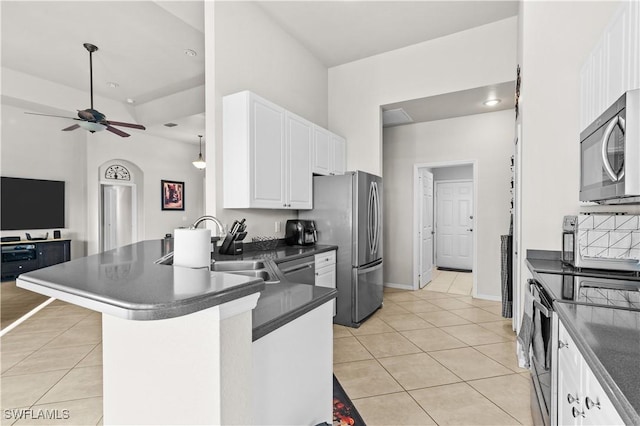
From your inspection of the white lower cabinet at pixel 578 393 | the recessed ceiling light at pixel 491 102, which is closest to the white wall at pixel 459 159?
the recessed ceiling light at pixel 491 102

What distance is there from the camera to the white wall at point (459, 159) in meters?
4.49

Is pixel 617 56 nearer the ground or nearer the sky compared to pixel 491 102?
nearer the ground

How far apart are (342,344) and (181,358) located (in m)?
2.44

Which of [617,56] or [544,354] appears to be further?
[617,56]

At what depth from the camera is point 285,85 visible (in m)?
3.80

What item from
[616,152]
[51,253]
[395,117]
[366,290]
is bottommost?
[366,290]

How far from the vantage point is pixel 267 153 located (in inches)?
119

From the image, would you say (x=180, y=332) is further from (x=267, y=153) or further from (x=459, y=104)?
(x=459, y=104)

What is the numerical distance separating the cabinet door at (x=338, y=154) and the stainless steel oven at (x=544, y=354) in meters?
2.85

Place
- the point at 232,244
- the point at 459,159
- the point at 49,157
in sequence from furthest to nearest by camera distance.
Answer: the point at 49,157 → the point at 459,159 → the point at 232,244

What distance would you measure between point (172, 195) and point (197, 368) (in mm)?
7673

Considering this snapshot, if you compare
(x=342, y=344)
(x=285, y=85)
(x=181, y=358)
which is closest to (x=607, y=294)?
(x=181, y=358)

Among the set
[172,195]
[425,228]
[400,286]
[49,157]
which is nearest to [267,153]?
[400,286]

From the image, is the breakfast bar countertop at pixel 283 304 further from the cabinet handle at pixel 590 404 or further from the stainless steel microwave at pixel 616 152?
the stainless steel microwave at pixel 616 152
